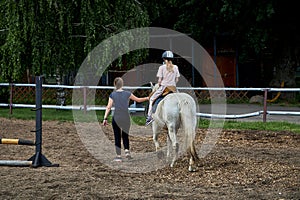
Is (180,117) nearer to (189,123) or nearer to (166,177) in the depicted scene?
(189,123)

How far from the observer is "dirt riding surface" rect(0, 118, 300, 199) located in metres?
6.91

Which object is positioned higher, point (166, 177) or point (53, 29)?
point (53, 29)

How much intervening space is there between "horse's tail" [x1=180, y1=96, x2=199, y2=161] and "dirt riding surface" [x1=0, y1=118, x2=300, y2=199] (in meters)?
0.36

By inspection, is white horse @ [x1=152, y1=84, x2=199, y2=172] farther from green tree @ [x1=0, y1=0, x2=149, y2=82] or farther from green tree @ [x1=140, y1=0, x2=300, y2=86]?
green tree @ [x1=140, y1=0, x2=300, y2=86]

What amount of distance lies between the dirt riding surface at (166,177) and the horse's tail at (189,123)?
363mm

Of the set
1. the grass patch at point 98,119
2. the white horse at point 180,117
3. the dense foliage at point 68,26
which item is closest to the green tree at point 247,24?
the dense foliage at point 68,26

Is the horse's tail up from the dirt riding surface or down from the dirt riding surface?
up

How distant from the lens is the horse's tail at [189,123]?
844 centimetres

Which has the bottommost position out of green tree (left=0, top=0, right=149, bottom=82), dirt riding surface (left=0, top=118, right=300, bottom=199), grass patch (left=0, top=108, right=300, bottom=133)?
dirt riding surface (left=0, top=118, right=300, bottom=199)

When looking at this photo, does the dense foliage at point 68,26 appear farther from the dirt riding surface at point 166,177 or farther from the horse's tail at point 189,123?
the horse's tail at point 189,123

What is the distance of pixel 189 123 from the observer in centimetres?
862

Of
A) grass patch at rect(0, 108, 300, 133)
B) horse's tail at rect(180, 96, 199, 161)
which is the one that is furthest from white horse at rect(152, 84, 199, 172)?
grass patch at rect(0, 108, 300, 133)

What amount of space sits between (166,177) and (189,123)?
103 centimetres

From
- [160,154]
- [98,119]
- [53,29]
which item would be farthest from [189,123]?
[53,29]
